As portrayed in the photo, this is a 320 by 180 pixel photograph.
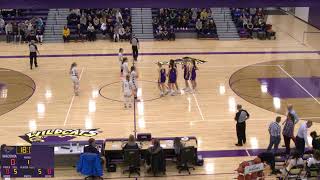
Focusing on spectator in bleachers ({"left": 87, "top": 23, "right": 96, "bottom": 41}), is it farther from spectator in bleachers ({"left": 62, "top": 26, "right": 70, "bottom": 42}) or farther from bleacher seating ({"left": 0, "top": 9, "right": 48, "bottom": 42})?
bleacher seating ({"left": 0, "top": 9, "right": 48, "bottom": 42})

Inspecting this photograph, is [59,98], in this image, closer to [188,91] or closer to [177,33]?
[188,91]

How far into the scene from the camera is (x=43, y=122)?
1939 centimetres

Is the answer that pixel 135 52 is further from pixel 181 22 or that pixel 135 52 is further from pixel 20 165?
pixel 20 165

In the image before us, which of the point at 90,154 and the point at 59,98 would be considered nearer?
the point at 90,154

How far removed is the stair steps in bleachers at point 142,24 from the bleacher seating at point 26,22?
587cm

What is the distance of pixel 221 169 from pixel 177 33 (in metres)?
19.9

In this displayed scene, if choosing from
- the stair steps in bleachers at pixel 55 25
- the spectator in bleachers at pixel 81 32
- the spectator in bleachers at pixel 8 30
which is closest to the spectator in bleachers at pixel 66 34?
the stair steps in bleachers at pixel 55 25

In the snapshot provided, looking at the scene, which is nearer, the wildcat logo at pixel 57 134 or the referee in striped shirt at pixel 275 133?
the referee in striped shirt at pixel 275 133

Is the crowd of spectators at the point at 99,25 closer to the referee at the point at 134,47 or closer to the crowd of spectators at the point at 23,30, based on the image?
the crowd of spectators at the point at 23,30

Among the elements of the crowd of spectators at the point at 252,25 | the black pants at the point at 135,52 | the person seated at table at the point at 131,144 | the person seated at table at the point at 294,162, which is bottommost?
the person seated at table at the point at 294,162

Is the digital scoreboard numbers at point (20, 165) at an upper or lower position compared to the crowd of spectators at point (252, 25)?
lower

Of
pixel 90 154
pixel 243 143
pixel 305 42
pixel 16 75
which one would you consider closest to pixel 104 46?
pixel 16 75

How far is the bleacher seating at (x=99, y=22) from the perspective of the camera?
110ft

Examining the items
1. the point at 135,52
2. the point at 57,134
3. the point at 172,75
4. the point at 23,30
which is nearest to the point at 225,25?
the point at 135,52
